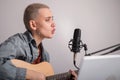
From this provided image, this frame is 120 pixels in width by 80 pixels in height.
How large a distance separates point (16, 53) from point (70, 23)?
74cm

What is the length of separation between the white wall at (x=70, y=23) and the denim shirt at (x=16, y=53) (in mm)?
346

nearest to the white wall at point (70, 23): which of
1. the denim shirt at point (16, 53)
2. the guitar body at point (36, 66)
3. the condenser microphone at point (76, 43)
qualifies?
the denim shirt at point (16, 53)

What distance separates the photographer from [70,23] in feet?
6.12

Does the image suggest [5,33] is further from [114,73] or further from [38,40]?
[114,73]

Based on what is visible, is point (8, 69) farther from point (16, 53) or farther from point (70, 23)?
point (70, 23)

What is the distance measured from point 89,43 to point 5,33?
730 millimetres

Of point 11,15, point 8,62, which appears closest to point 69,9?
point 11,15

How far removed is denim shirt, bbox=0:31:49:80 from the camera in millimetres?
1139

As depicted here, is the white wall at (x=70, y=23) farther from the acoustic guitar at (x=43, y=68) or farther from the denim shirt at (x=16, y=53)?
the acoustic guitar at (x=43, y=68)

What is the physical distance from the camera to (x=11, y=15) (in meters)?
1.64

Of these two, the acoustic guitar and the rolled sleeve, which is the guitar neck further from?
the rolled sleeve

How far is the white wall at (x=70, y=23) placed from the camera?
1643 millimetres

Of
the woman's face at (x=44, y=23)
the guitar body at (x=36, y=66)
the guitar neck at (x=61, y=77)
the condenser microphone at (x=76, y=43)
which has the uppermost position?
the woman's face at (x=44, y=23)

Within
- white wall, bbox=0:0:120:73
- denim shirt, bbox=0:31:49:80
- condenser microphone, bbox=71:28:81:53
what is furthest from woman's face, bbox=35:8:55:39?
white wall, bbox=0:0:120:73
